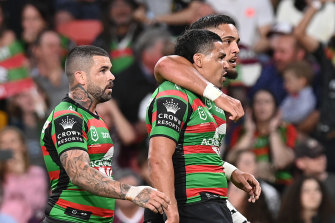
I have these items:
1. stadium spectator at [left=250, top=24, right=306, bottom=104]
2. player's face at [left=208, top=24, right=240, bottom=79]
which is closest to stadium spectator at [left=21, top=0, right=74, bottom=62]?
stadium spectator at [left=250, top=24, right=306, bottom=104]

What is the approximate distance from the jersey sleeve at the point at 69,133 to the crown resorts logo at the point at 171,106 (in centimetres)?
55

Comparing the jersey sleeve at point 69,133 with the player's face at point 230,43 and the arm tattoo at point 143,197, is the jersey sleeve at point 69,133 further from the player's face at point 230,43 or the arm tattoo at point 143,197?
the player's face at point 230,43

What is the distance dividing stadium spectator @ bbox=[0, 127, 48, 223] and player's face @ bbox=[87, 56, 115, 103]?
4.11m

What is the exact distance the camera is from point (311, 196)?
8.95 meters

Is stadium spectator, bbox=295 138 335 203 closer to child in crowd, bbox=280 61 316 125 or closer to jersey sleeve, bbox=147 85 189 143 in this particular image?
child in crowd, bbox=280 61 316 125

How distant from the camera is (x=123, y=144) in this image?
10133 mm

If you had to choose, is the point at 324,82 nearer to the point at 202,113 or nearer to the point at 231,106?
the point at 202,113

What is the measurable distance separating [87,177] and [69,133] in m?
0.34

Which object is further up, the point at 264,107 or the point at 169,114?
the point at 169,114

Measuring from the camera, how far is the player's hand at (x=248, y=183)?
590 centimetres

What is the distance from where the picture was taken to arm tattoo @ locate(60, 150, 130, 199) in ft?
15.6

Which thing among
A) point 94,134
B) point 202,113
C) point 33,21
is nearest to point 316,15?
point 33,21

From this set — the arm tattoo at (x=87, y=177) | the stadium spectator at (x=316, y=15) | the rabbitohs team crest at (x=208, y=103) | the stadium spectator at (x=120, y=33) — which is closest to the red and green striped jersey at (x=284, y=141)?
the stadium spectator at (x=316, y=15)

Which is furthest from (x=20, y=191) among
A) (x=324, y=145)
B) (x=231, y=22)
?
(x=231, y=22)
